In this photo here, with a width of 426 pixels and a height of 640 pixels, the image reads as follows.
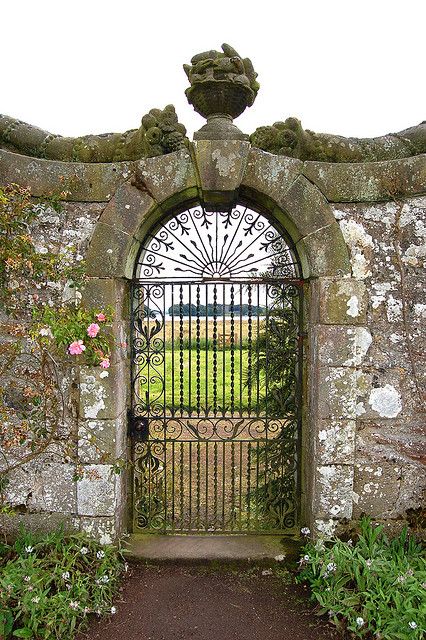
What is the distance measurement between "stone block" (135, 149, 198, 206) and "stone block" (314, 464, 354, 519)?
92.9 inches

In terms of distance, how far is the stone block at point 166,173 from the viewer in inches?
135

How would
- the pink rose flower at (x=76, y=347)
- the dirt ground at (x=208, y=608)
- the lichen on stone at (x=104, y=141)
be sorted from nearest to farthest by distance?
1. the dirt ground at (x=208, y=608)
2. the pink rose flower at (x=76, y=347)
3. the lichen on stone at (x=104, y=141)

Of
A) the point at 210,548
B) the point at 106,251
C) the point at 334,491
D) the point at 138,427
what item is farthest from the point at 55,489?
the point at 334,491

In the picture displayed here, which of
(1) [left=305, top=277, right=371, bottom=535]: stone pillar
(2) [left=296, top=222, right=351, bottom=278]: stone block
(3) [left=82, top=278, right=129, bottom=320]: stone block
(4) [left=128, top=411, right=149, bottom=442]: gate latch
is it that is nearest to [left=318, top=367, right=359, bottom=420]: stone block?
(1) [left=305, top=277, right=371, bottom=535]: stone pillar

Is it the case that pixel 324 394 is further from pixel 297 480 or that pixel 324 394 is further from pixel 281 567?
pixel 281 567

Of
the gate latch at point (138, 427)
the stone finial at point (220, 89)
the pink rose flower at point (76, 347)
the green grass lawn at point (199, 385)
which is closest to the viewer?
the pink rose flower at point (76, 347)

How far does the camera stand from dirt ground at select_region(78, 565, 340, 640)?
9.71 feet

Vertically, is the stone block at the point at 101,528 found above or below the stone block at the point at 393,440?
below

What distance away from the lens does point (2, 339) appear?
3.51 m

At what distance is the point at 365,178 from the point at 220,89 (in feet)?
4.15

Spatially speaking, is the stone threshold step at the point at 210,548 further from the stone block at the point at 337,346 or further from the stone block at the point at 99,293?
the stone block at the point at 99,293

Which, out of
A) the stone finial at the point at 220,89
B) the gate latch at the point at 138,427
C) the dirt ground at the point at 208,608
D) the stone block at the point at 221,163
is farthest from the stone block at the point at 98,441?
the stone finial at the point at 220,89

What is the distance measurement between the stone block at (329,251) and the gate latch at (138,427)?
1.85 meters

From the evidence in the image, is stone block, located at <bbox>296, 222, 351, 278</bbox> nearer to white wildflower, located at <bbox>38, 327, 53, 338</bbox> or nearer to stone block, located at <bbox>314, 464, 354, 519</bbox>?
stone block, located at <bbox>314, 464, 354, 519</bbox>
